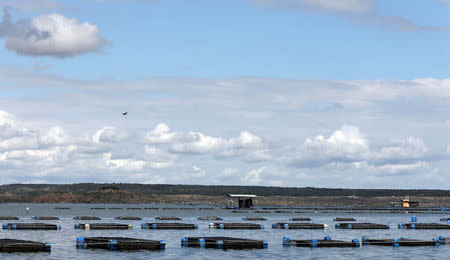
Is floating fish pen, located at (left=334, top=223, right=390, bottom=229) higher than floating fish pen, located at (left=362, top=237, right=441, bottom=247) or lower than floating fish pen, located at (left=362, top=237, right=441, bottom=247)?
higher

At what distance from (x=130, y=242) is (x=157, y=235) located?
28093mm

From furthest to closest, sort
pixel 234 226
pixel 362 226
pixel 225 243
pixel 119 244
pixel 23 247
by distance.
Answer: pixel 362 226 → pixel 234 226 → pixel 225 243 → pixel 119 244 → pixel 23 247

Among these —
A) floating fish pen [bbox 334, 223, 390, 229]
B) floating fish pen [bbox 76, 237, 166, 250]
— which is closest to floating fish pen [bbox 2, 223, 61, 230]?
floating fish pen [bbox 76, 237, 166, 250]

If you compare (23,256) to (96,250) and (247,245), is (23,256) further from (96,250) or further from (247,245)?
(247,245)

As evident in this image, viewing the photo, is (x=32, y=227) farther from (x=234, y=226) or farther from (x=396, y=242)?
(x=396, y=242)

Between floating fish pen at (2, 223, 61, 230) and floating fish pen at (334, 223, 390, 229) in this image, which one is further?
floating fish pen at (334, 223, 390, 229)

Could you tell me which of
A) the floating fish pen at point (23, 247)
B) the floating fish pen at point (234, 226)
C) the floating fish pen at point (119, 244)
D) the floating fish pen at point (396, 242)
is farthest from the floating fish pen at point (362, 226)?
the floating fish pen at point (23, 247)

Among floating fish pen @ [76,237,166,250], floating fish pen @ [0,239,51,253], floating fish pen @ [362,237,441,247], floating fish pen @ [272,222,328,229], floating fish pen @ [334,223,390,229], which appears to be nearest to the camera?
floating fish pen @ [0,239,51,253]

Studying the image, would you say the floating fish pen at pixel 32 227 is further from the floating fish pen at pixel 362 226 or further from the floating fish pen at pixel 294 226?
the floating fish pen at pixel 362 226

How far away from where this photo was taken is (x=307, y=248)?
87688 millimetres

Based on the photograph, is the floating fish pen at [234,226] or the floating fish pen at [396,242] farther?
the floating fish pen at [234,226]

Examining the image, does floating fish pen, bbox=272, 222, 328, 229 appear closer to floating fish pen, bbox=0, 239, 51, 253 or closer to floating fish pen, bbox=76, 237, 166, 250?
floating fish pen, bbox=76, 237, 166, 250

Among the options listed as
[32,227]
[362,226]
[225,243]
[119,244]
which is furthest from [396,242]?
[32,227]

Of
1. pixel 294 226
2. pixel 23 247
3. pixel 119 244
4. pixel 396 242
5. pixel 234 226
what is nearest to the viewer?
pixel 23 247
